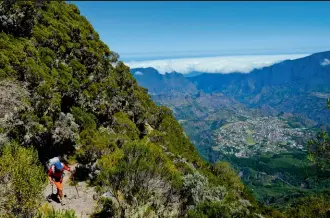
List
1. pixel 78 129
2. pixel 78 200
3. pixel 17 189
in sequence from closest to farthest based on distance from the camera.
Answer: pixel 17 189
pixel 78 200
pixel 78 129

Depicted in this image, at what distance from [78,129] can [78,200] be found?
530 inches

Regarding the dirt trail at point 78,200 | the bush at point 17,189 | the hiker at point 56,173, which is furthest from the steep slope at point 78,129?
the hiker at point 56,173

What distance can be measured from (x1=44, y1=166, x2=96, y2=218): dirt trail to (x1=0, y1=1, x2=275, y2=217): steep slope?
1000 millimetres

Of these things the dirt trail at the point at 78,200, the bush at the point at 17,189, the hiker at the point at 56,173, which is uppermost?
the bush at the point at 17,189

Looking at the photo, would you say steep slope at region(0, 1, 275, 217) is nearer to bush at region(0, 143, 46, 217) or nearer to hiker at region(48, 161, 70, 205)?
bush at region(0, 143, 46, 217)

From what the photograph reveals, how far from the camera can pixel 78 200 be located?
2755 cm

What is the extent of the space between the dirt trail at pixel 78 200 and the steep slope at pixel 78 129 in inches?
39.4

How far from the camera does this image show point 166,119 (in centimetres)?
8031

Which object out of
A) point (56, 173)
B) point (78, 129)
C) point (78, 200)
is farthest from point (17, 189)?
point (78, 129)

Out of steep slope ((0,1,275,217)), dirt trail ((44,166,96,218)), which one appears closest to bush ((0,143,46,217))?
steep slope ((0,1,275,217))

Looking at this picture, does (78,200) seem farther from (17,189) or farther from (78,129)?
(78,129)

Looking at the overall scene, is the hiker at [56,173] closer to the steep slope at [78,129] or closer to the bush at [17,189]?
the steep slope at [78,129]

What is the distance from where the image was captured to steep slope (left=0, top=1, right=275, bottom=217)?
71.1 feet

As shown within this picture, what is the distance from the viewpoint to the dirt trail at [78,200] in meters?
25.0
